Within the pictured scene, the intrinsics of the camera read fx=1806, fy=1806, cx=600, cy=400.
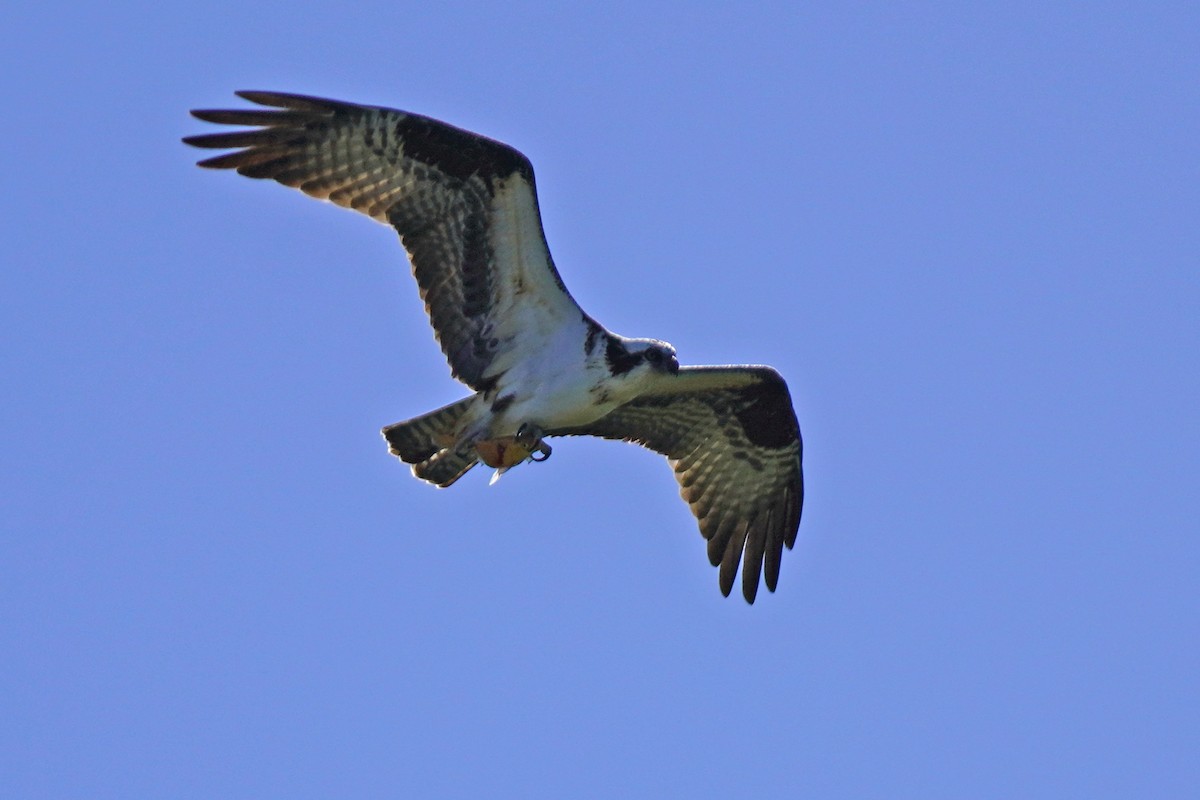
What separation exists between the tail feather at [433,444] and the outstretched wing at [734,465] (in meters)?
1.48

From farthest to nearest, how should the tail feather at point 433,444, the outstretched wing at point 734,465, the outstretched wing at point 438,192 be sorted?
the outstretched wing at point 734,465 < the tail feather at point 433,444 < the outstretched wing at point 438,192

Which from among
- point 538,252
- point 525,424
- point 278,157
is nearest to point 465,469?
point 525,424

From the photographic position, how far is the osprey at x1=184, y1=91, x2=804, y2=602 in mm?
12352

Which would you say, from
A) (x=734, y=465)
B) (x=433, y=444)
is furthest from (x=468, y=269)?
(x=734, y=465)

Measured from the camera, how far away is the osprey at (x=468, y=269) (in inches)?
486

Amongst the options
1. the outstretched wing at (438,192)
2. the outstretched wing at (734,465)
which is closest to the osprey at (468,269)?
the outstretched wing at (438,192)

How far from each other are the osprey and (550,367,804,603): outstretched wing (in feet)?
2.93

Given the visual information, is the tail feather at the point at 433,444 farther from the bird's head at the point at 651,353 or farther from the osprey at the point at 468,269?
the bird's head at the point at 651,353

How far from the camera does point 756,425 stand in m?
14.6

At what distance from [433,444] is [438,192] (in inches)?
75.3

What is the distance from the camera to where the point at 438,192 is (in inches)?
495

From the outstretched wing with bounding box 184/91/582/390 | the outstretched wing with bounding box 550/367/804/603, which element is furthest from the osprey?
the outstretched wing with bounding box 550/367/804/603

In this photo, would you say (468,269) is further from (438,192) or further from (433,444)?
(433,444)

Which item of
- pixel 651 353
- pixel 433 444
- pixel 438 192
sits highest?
pixel 438 192
